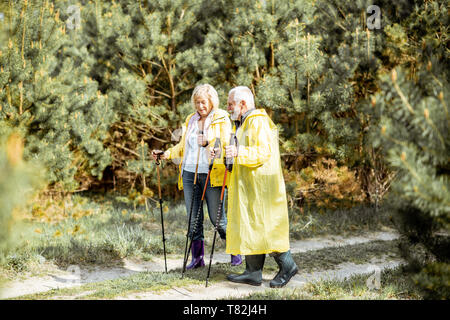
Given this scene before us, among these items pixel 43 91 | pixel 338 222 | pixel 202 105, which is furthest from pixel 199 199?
pixel 43 91

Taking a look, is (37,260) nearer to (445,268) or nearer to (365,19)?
(445,268)

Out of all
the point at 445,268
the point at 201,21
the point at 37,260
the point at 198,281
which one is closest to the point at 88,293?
the point at 198,281

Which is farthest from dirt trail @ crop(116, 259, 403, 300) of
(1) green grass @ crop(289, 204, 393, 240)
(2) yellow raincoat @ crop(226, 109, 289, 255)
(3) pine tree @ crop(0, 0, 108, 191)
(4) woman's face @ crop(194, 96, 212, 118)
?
(3) pine tree @ crop(0, 0, 108, 191)

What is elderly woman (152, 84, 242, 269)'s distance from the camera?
14.0ft

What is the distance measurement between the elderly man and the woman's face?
54cm

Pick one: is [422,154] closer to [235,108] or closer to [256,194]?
[256,194]

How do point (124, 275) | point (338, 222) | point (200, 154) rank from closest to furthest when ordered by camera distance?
point (200, 154)
point (124, 275)
point (338, 222)

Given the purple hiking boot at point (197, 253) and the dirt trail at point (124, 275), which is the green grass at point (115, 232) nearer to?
the dirt trail at point (124, 275)

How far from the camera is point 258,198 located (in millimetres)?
3619

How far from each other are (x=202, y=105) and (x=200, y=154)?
523 millimetres

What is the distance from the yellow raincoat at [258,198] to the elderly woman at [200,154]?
1.81ft

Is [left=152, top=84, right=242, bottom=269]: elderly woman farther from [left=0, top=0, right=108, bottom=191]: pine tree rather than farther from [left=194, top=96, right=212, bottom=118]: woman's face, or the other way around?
[left=0, top=0, right=108, bottom=191]: pine tree

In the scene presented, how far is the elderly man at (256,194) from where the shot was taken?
3.54 m

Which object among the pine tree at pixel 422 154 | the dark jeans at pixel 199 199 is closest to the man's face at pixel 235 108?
the dark jeans at pixel 199 199
